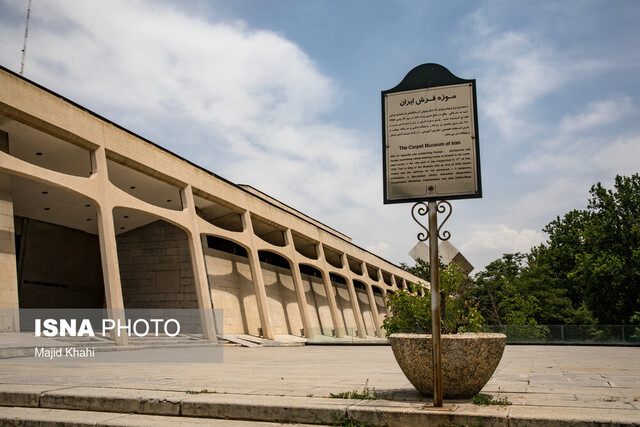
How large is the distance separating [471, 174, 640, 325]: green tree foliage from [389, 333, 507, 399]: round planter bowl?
3683 centimetres

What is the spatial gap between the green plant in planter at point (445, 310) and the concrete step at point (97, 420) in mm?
2761

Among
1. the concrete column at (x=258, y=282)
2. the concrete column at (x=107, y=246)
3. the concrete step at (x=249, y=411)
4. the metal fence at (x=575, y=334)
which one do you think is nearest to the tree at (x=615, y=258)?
the metal fence at (x=575, y=334)

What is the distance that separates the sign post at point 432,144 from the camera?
219 inches

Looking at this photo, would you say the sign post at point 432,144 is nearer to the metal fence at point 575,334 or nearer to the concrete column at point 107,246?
the concrete column at point 107,246

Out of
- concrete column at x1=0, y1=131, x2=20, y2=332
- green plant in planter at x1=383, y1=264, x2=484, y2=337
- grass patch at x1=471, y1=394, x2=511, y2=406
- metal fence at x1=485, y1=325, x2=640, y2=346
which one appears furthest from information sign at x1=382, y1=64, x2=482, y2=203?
metal fence at x1=485, y1=325, x2=640, y2=346

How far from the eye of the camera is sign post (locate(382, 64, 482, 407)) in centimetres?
557

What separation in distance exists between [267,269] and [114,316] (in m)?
18.7

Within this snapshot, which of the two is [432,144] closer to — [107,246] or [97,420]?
[97,420]

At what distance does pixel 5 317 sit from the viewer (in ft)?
58.7

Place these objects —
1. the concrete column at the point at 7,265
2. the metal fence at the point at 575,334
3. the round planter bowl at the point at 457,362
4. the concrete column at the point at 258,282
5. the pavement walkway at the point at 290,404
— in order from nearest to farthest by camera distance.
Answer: the pavement walkway at the point at 290,404
the round planter bowl at the point at 457,362
the concrete column at the point at 7,265
the metal fence at the point at 575,334
the concrete column at the point at 258,282

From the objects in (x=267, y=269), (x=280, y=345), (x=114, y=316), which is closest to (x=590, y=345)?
(x=280, y=345)

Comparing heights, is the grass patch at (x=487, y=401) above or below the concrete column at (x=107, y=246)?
below

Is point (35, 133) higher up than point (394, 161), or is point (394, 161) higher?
point (35, 133)

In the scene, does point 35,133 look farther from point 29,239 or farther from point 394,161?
point 394,161
